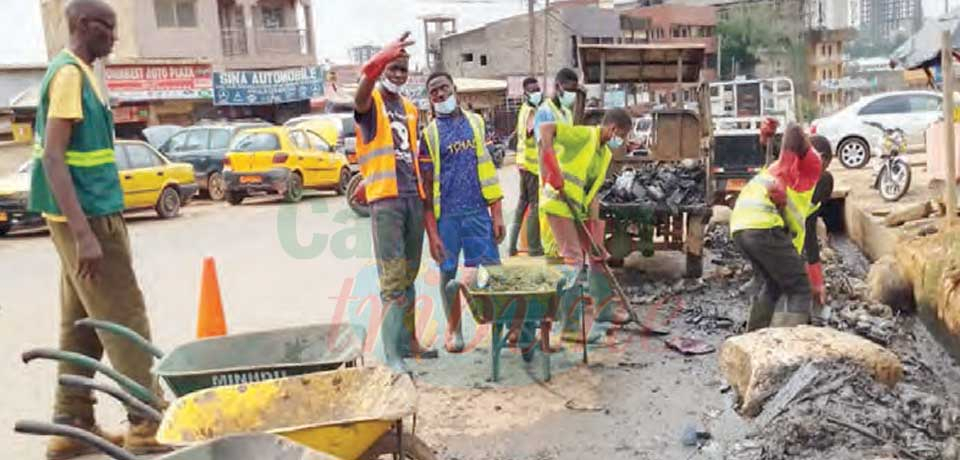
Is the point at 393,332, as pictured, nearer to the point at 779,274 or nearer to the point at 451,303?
the point at 451,303

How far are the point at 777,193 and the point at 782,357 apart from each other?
124 centimetres

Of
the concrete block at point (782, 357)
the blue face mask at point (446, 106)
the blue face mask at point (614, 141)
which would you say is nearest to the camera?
the concrete block at point (782, 357)

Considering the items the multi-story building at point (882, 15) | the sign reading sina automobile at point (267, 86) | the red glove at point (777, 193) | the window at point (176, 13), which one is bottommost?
the red glove at point (777, 193)

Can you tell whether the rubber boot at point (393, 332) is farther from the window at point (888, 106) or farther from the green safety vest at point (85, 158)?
the window at point (888, 106)

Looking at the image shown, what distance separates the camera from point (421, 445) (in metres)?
3.39

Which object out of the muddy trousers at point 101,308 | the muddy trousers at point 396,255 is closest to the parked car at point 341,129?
the muddy trousers at point 396,255

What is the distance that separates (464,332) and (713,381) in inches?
81.5

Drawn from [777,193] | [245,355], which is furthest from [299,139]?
[245,355]

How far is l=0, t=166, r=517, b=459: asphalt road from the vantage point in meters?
5.83

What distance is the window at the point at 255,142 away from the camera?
661 inches

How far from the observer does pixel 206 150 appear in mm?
18578

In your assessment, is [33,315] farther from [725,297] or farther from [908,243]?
[908,243]

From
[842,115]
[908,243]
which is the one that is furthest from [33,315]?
[842,115]

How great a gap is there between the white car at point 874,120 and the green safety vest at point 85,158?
15788mm
